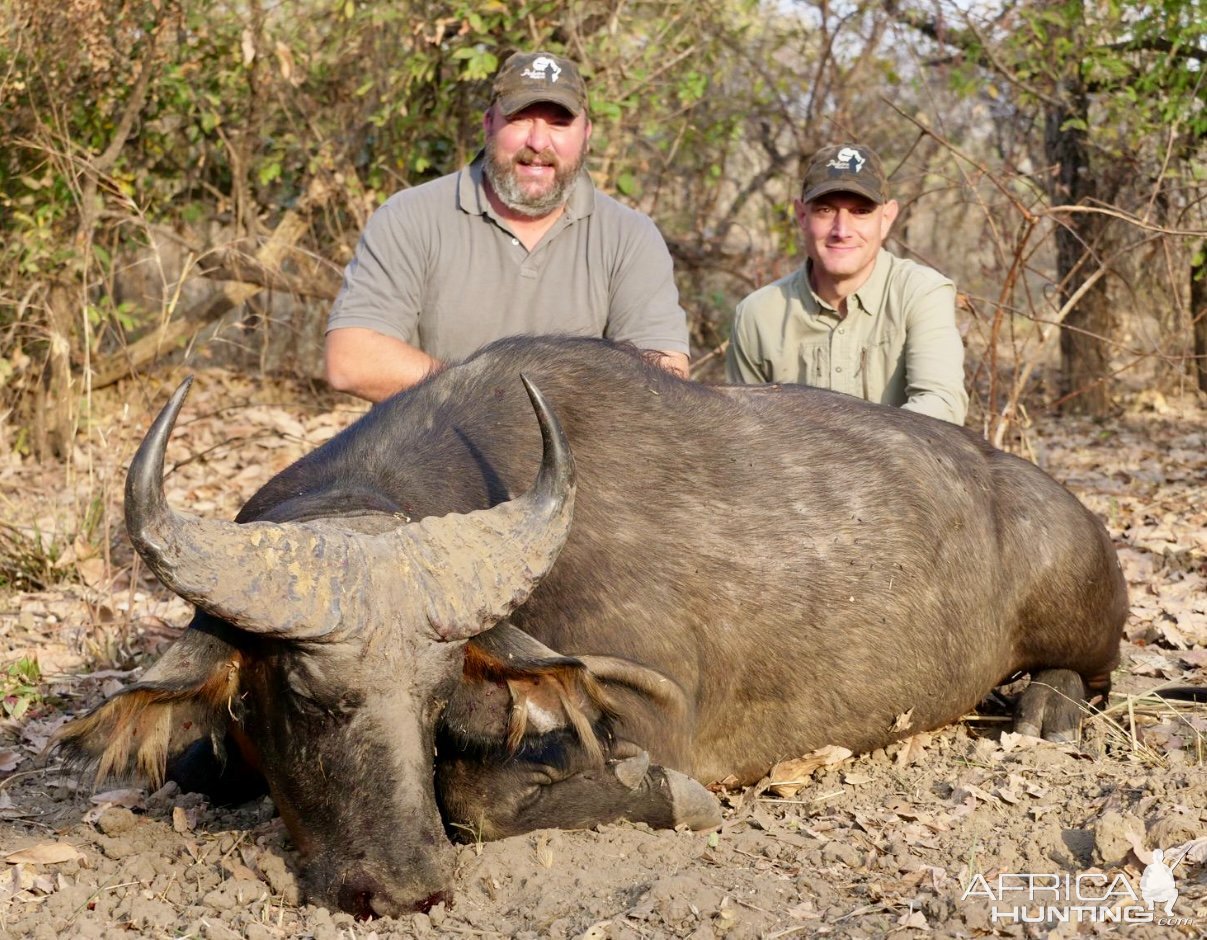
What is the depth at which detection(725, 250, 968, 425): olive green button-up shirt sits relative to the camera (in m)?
6.66

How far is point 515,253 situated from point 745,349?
137cm

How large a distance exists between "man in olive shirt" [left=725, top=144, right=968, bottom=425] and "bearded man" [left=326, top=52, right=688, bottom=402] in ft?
2.09

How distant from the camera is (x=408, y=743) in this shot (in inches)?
141

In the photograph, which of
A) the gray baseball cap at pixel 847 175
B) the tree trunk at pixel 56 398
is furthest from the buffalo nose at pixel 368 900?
the tree trunk at pixel 56 398

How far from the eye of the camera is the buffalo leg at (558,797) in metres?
4.20

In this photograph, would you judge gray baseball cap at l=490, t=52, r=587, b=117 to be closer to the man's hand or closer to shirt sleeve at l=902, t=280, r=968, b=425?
the man's hand

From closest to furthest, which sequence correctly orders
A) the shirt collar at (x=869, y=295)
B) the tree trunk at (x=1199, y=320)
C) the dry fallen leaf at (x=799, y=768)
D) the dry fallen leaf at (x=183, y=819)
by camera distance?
the dry fallen leaf at (x=183, y=819)
the dry fallen leaf at (x=799, y=768)
the shirt collar at (x=869, y=295)
the tree trunk at (x=1199, y=320)

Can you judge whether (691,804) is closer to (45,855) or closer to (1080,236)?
(45,855)

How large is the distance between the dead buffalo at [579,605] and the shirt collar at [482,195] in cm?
194

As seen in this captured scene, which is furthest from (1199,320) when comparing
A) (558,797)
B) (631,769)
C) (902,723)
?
(558,797)

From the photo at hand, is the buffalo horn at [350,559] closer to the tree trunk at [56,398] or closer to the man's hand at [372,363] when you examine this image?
the man's hand at [372,363]

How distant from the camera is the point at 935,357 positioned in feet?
21.8

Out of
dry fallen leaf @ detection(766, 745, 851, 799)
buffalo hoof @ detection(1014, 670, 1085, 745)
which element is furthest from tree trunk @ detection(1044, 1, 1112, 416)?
dry fallen leaf @ detection(766, 745, 851, 799)

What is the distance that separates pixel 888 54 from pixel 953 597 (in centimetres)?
825
